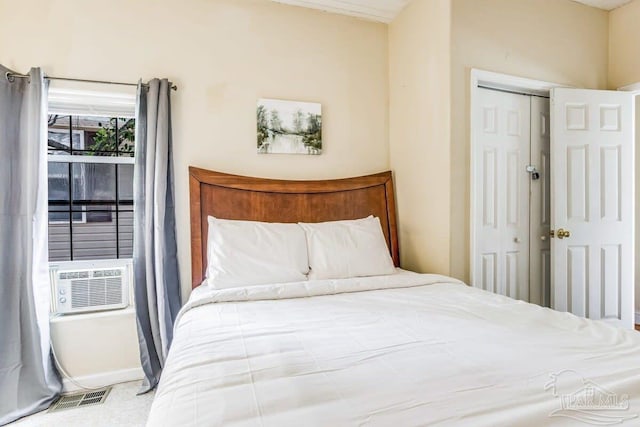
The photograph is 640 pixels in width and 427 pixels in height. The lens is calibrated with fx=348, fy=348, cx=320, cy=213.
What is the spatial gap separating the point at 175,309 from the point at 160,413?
65.4 inches

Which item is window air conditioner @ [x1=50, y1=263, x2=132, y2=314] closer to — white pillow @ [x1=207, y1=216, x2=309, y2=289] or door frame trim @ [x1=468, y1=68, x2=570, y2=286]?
white pillow @ [x1=207, y1=216, x2=309, y2=289]

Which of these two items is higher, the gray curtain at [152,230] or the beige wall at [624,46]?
the beige wall at [624,46]

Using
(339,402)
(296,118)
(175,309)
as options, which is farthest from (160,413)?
(296,118)

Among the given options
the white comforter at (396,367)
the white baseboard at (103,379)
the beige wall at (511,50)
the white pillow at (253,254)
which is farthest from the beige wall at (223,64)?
the white comforter at (396,367)

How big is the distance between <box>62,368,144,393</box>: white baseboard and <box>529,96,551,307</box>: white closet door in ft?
9.96

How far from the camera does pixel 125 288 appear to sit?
2.46 metres

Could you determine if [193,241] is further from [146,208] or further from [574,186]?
[574,186]

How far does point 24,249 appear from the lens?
2.06m

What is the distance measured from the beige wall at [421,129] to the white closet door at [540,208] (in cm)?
Answer: 96

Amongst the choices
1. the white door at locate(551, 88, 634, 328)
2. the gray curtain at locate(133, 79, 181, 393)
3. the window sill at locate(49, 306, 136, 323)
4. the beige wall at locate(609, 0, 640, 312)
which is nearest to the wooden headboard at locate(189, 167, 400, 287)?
the gray curtain at locate(133, 79, 181, 393)

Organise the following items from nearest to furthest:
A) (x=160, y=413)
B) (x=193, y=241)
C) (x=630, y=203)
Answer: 1. (x=160, y=413)
2. (x=193, y=241)
3. (x=630, y=203)

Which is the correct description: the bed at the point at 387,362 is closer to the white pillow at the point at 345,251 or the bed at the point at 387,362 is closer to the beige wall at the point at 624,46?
the white pillow at the point at 345,251

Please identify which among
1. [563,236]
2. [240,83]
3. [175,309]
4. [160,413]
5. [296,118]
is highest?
[240,83]

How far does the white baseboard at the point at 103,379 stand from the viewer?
2.24 meters
